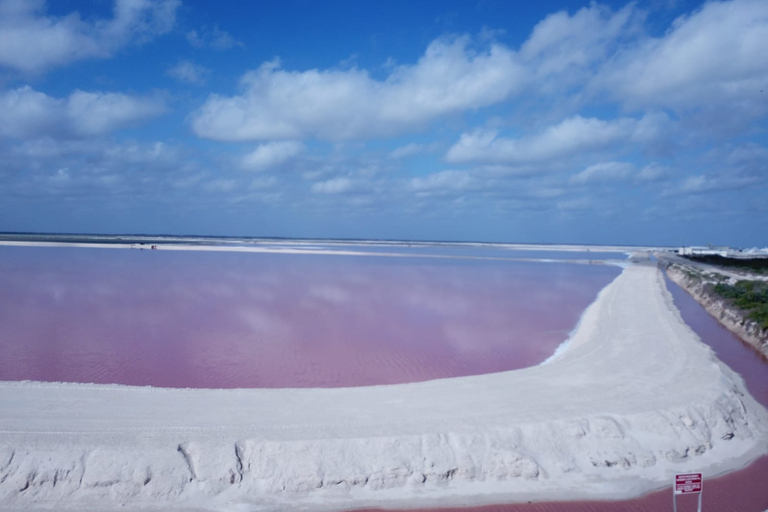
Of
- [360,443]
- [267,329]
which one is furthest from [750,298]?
[360,443]

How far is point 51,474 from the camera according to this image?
7.17 meters

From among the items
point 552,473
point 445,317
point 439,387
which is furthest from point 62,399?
point 445,317

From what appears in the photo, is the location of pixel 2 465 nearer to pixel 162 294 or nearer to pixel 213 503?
pixel 213 503

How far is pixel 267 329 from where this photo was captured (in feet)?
59.2

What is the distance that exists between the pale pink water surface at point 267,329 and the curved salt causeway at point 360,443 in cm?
226

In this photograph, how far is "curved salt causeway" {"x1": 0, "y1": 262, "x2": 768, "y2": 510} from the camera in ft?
23.8

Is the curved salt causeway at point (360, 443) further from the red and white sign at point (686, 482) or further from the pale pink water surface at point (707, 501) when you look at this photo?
the red and white sign at point (686, 482)

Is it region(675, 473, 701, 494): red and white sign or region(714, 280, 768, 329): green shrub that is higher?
region(714, 280, 768, 329): green shrub

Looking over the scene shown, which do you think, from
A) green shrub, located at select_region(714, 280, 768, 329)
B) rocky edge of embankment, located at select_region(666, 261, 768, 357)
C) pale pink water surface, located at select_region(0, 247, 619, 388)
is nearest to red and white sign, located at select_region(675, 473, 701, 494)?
pale pink water surface, located at select_region(0, 247, 619, 388)

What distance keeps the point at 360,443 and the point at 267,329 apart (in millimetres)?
10557

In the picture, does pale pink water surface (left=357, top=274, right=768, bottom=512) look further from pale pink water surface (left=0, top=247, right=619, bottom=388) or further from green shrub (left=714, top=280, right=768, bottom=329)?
green shrub (left=714, top=280, right=768, bottom=329)

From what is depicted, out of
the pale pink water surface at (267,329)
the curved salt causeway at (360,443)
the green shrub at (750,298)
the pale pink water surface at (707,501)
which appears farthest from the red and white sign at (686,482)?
the green shrub at (750,298)

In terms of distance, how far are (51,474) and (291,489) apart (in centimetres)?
307

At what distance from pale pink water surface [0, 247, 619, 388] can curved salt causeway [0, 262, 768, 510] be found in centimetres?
226
